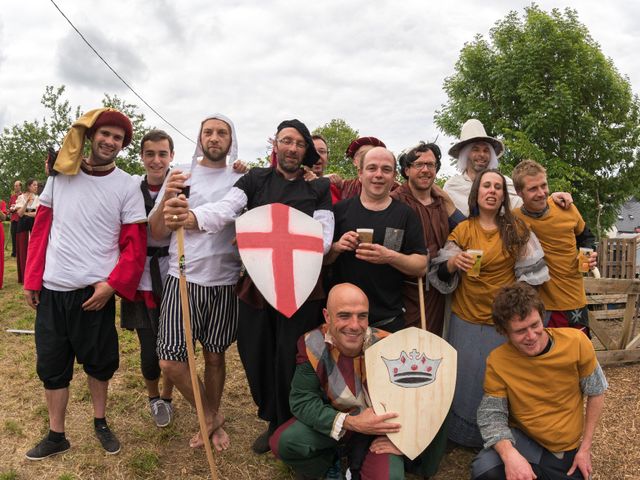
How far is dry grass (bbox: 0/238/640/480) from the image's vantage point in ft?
8.80

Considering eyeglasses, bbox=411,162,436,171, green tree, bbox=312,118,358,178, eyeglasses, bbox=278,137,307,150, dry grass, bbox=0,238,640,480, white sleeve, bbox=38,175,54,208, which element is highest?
green tree, bbox=312,118,358,178

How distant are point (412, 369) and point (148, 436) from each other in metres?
1.89

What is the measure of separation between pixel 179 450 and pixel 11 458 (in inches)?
38.6

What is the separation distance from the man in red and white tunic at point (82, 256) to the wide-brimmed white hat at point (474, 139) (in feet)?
7.09

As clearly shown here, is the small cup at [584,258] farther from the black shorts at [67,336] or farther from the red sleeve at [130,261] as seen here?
the black shorts at [67,336]

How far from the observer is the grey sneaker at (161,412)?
3.19m

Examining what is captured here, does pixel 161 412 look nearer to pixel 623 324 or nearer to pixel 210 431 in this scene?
pixel 210 431

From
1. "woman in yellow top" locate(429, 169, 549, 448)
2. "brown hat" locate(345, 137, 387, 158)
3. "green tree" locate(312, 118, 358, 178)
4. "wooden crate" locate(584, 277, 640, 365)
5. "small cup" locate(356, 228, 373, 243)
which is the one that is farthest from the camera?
"green tree" locate(312, 118, 358, 178)

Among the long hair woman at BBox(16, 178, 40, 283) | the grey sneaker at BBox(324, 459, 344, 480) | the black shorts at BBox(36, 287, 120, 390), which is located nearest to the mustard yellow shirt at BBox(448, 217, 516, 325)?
the grey sneaker at BBox(324, 459, 344, 480)

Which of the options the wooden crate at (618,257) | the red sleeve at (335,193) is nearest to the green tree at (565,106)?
the wooden crate at (618,257)

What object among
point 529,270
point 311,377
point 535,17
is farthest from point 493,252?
point 535,17

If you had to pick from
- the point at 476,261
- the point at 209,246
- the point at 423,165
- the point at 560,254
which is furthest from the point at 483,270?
the point at 209,246

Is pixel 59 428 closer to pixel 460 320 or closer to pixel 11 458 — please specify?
pixel 11 458

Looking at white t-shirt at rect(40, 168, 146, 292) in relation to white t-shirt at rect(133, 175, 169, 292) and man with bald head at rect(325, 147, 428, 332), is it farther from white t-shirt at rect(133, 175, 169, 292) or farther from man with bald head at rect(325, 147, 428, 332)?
man with bald head at rect(325, 147, 428, 332)
